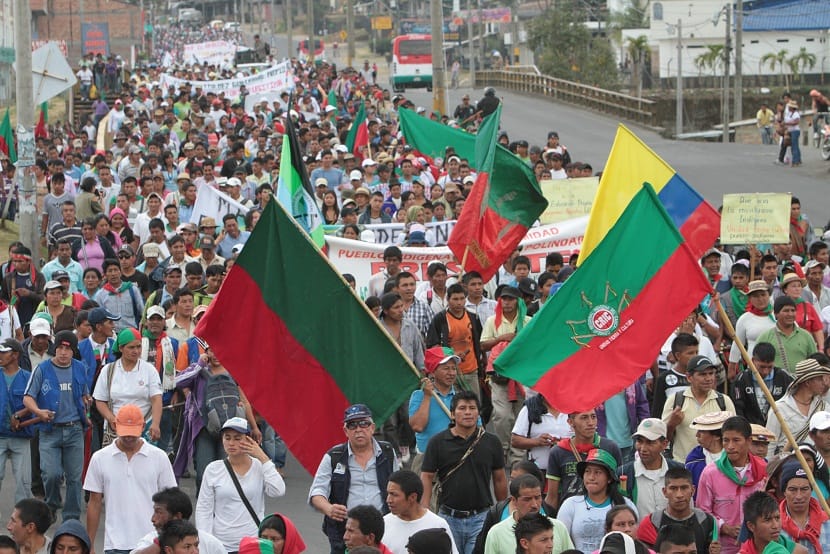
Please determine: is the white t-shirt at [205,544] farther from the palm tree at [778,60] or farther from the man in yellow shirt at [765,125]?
the palm tree at [778,60]

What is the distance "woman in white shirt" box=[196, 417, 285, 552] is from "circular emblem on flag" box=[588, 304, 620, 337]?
1979 millimetres

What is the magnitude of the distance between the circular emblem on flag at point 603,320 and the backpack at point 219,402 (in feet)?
8.92

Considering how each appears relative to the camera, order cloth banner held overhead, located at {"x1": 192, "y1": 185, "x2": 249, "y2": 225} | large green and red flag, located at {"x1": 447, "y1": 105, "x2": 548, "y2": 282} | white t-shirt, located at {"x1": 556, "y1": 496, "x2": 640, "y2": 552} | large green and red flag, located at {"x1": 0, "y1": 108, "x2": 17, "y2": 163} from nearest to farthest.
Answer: white t-shirt, located at {"x1": 556, "y1": 496, "x2": 640, "y2": 552} < large green and red flag, located at {"x1": 447, "y1": 105, "x2": 548, "y2": 282} < cloth banner held overhead, located at {"x1": 192, "y1": 185, "x2": 249, "y2": 225} < large green and red flag, located at {"x1": 0, "y1": 108, "x2": 17, "y2": 163}

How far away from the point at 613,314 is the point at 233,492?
7.72 ft

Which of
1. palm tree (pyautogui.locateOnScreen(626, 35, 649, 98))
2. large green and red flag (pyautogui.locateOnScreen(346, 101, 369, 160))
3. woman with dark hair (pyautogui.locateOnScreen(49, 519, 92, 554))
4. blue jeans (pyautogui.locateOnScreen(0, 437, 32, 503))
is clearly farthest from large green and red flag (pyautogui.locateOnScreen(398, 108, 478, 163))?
palm tree (pyautogui.locateOnScreen(626, 35, 649, 98))

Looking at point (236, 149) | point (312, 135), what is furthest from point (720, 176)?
point (236, 149)

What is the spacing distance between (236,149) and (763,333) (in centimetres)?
1428

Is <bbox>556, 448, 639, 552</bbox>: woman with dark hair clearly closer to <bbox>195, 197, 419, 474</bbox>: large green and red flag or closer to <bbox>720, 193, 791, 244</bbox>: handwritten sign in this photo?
<bbox>195, 197, 419, 474</bbox>: large green and red flag

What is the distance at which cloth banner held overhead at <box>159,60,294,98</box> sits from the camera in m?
37.5

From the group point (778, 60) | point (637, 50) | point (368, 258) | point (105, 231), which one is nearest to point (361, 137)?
point (105, 231)

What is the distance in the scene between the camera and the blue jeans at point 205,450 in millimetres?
10305

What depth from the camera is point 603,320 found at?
8703 mm

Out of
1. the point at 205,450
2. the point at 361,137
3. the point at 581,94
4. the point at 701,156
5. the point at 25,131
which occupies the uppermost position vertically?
the point at 25,131

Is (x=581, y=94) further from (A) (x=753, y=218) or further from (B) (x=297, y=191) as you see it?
(B) (x=297, y=191)
